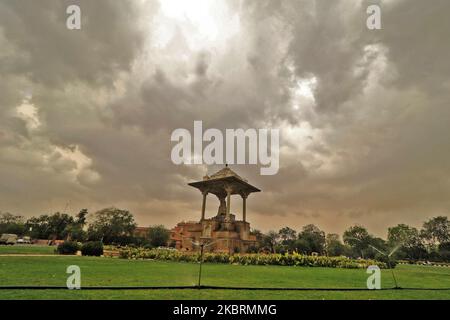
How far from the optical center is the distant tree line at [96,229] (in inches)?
2028

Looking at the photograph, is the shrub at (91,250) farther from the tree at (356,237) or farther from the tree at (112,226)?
the tree at (356,237)

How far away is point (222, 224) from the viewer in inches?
1340

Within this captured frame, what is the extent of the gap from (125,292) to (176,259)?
15.4 m

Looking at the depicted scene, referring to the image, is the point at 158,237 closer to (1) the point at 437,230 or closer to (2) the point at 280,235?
(2) the point at 280,235

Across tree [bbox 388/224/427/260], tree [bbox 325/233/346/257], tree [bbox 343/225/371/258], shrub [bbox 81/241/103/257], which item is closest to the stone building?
shrub [bbox 81/241/103/257]

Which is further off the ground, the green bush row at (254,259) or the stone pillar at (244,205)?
the stone pillar at (244,205)

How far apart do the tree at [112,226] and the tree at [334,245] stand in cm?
3950

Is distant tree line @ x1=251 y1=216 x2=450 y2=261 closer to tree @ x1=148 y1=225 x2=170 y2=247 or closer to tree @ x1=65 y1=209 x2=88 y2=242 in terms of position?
tree @ x1=148 y1=225 x2=170 y2=247

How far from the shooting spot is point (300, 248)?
39.7 metres

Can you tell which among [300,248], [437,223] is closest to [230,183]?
[300,248]

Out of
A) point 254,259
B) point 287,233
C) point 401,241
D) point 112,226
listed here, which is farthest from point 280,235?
point 254,259

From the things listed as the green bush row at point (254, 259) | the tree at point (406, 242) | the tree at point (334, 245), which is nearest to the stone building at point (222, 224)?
the green bush row at point (254, 259)

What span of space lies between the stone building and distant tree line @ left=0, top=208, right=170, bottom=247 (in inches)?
683
